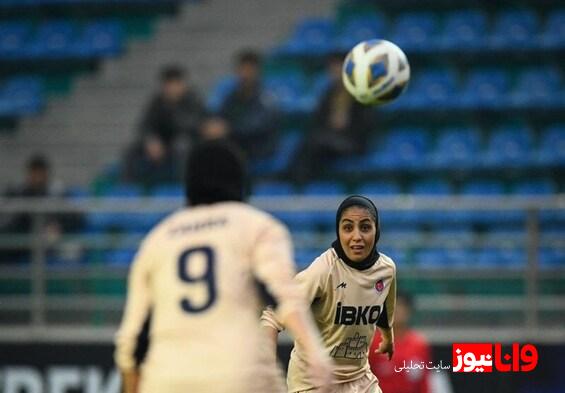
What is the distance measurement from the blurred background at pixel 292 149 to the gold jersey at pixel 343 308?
313 centimetres

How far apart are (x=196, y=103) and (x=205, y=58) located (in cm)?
237

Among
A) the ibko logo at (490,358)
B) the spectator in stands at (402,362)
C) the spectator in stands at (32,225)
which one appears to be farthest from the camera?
the spectator in stands at (32,225)

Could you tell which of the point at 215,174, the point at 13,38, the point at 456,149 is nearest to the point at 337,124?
the point at 456,149

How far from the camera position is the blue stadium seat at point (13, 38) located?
15.7m

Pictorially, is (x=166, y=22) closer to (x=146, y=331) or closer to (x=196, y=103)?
(x=196, y=103)

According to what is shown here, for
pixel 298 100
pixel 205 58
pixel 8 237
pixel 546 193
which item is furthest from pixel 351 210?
pixel 205 58

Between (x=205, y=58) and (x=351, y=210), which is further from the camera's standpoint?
(x=205, y=58)

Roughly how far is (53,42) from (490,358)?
8095 millimetres

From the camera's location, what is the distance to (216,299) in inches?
175

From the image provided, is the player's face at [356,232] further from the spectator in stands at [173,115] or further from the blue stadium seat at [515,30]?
the blue stadium seat at [515,30]

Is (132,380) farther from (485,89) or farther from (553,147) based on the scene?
(485,89)

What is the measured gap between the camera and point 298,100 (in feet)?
45.4

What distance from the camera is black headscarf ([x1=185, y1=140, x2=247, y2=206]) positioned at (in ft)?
14.8

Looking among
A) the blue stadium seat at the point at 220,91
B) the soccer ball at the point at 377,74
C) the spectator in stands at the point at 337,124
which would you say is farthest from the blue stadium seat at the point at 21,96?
the soccer ball at the point at 377,74
